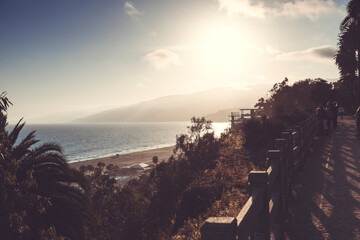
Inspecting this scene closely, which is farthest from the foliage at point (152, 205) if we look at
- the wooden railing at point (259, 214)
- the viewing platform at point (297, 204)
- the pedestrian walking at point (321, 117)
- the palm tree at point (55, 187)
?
the wooden railing at point (259, 214)

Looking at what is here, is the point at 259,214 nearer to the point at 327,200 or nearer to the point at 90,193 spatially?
the point at 327,200

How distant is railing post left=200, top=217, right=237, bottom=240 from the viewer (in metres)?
2.09

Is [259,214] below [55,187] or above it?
above

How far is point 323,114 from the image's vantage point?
1870 centimetres

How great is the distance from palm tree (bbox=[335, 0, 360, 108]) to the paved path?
28.2m

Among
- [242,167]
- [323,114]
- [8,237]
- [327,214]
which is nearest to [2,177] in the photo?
[8,237]

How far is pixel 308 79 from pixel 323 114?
152 ft

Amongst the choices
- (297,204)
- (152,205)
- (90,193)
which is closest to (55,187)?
(90,193)

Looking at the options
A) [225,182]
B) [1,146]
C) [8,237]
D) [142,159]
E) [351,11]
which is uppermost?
[351,11]

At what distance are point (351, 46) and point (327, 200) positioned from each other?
41590mm

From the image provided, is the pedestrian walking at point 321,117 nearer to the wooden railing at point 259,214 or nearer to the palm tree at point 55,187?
the wooden railing at point 259,214

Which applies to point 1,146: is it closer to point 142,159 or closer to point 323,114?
point 323,114

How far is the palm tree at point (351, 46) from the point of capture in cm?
3400

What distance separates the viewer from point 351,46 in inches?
1633
